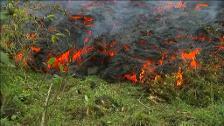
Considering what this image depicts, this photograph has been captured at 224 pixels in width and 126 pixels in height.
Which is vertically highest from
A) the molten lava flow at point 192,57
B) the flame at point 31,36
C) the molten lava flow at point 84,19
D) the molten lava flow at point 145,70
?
the flame at point 31,36

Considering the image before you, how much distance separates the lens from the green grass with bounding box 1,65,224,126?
243 inches

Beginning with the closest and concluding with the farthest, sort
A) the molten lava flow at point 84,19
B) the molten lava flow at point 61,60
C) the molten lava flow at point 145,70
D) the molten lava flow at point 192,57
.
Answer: the molten lava flow at point 192,57 → the molten lava flow at point 145,70 → the molten lava flow at point 61,60 → the molten lava flow at point 84,19

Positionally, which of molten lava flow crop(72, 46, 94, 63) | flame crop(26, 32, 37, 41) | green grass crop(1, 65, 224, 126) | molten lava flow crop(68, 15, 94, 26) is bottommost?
green grass crop(1, 65, 224, 126)

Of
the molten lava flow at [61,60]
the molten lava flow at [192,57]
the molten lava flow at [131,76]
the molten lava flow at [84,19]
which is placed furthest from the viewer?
the molten lava flow at [84,19]

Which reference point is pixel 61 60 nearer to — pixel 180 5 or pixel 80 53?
pixel 80 53

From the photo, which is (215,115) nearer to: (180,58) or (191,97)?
(191,97)

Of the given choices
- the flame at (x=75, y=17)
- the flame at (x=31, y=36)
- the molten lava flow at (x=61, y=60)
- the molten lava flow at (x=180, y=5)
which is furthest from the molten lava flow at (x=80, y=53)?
the molten lava flow at (x=180, y=5)

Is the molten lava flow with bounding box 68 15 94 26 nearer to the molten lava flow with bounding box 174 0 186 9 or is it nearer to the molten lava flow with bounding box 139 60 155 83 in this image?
the molten lava flow with bounding box 174 0 186 9

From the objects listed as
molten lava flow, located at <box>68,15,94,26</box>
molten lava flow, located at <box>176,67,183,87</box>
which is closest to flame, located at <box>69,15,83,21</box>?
molten lava flow, located at <box>68,15,94,26</box>

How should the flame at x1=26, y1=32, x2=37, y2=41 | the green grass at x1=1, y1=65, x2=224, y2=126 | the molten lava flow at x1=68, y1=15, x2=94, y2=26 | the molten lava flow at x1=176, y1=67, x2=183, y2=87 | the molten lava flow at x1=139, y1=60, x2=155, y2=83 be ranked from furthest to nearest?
the molten lava flow at x1=68, y1=15, x2=94, y2=26, the molten lava flow at x1=139, y1=60, x2=155, y2=83, the flame at x1=26, y1=32, x2=37, y2=41, the molten lava flow at x1=176, y1=67, x2=183, y2=87, the green grass at x1=1, y1=65, x2=224, y2=126

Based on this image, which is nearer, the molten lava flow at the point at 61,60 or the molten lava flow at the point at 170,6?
the molten lava flow at the point at 61,60

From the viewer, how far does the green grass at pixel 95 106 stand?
6.16 meters

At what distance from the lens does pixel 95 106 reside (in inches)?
260

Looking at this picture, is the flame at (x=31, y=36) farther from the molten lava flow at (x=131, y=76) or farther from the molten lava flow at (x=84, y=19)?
the molten lava flow at (x=84, y=19)
